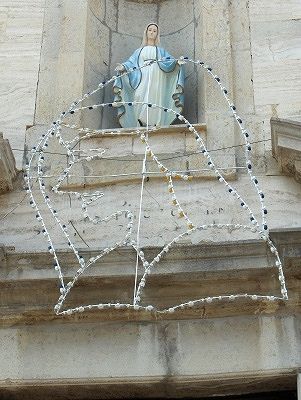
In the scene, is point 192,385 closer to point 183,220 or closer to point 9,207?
point 183,220

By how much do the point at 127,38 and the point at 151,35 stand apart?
0.56 metres

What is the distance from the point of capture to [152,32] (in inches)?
351

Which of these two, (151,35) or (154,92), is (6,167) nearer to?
(154,92)

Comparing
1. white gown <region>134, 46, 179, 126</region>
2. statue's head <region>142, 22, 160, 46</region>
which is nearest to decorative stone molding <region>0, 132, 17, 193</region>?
white gown <region>134, 46, 179, 126</region>

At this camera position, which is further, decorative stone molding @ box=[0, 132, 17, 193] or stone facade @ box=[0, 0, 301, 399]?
decorative stone molding @ box=[0, 132, 17, 193]

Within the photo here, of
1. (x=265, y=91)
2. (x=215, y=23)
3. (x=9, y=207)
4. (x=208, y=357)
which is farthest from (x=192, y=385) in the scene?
(x=215, y=23)

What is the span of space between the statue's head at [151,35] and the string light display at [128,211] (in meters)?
0.35

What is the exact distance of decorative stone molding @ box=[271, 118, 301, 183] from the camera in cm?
A: 752

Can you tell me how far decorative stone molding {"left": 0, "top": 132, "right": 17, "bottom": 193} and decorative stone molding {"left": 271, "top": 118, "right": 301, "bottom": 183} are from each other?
1.76 m

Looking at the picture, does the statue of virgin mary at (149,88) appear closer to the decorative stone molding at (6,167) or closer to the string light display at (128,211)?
the string light display at (128,211)

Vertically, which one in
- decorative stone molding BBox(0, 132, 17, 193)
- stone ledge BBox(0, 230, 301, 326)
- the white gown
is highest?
the white gown

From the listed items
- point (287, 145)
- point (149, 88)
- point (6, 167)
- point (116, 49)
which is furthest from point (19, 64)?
point (287, 145)

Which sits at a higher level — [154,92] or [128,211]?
[154,92]

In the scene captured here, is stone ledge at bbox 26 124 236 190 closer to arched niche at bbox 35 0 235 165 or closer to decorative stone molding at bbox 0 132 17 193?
arched niche at bbox 35 0 235 165
